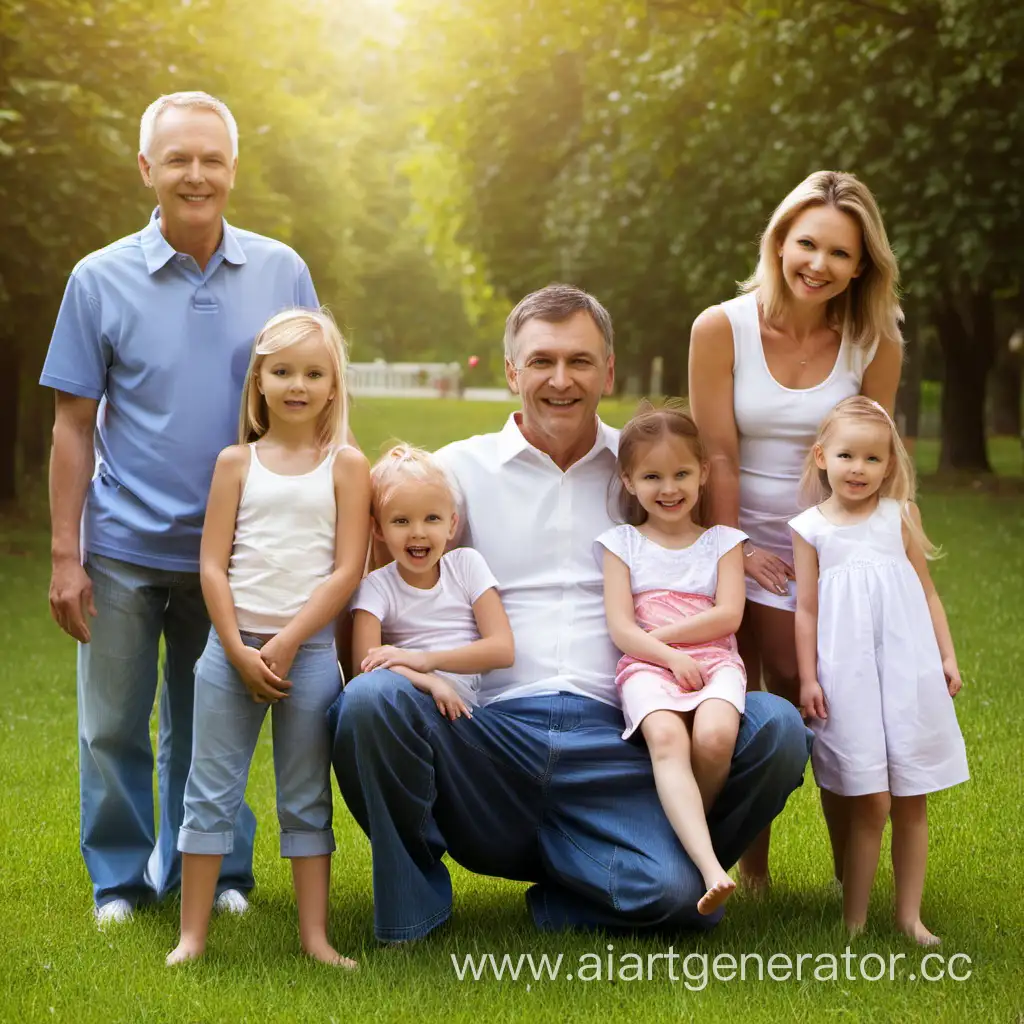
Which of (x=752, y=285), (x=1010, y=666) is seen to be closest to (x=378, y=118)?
(x=1010, y=666)

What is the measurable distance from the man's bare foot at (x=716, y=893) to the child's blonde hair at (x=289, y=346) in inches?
68.6

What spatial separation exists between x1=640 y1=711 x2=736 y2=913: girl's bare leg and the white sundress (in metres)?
0.50

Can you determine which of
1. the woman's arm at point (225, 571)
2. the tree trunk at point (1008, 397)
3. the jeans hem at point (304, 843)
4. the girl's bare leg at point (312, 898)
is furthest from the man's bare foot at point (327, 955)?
the tree trunk at point (1008, 397)

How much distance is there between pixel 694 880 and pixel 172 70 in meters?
13.8

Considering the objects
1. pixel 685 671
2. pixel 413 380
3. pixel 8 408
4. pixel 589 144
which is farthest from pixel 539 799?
pixel 413 380

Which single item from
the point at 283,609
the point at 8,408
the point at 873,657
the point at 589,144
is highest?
the point at 589,144

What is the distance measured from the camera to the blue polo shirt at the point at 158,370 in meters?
4.97

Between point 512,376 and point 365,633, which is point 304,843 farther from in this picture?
point 512,376

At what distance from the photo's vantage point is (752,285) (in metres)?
5.40

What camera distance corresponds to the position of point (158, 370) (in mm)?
4957

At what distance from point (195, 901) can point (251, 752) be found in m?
0.47

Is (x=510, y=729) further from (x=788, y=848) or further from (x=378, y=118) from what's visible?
(x=378, y=118)

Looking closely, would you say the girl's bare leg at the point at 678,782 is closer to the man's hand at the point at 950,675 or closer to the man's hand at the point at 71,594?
the man's hand at the point at 950,675

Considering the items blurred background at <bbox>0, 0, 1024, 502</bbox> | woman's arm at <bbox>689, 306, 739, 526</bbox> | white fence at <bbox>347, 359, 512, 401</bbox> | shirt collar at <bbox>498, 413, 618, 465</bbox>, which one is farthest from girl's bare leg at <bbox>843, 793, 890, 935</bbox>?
white fence at <bbox>347, 359, 512, 401</bbox>
